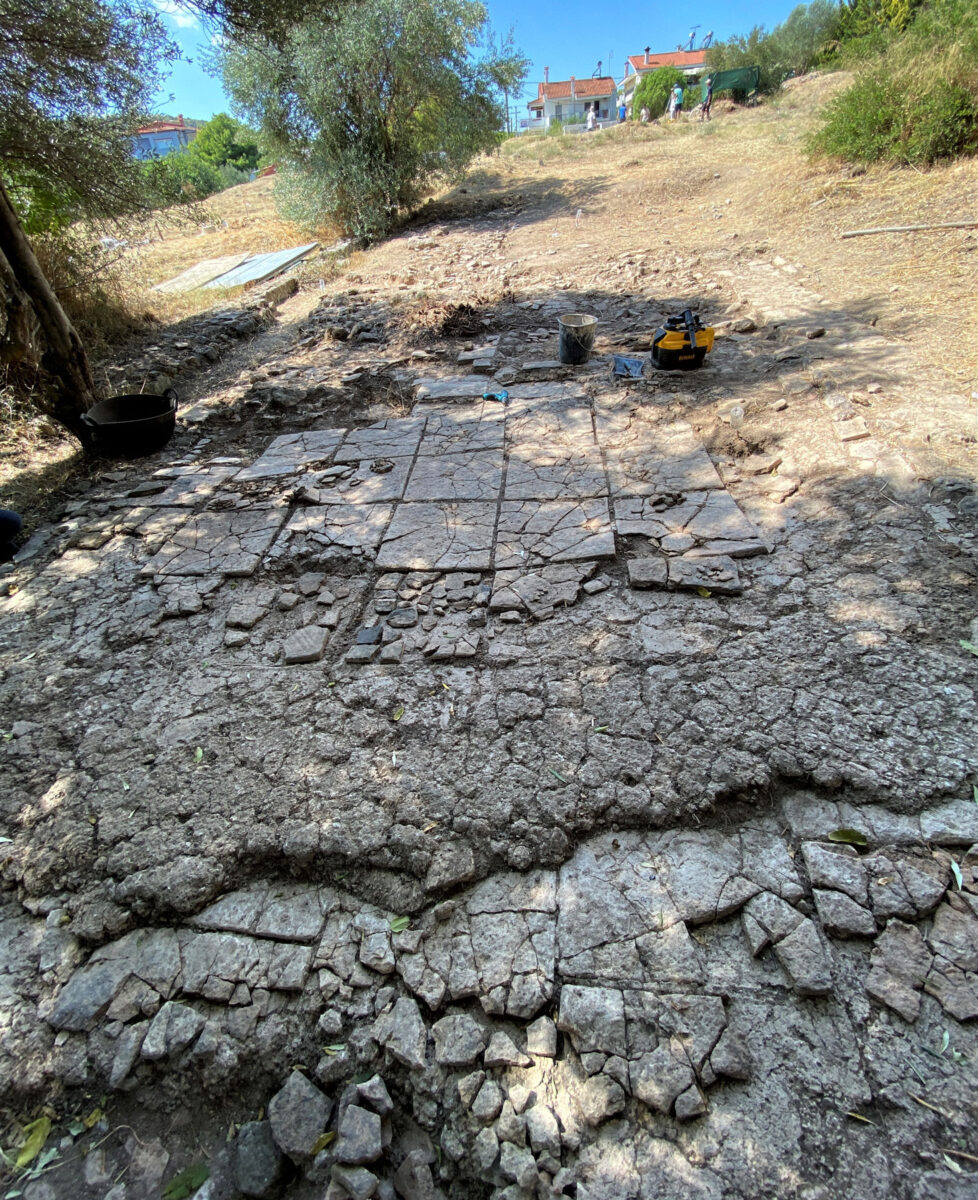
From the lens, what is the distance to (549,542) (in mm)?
3115

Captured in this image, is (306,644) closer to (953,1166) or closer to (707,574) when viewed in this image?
(707,574)

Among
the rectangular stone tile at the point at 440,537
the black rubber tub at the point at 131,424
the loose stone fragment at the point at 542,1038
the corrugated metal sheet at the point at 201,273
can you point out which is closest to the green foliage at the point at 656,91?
the corrugated metal sheet at the point at 201,273

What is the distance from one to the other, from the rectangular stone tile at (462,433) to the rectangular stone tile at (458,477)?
10 cm

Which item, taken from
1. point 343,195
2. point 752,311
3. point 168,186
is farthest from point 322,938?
point 343,195

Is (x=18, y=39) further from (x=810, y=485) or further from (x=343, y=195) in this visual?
(x=343, y=195)

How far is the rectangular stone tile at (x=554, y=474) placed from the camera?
11.5 ft

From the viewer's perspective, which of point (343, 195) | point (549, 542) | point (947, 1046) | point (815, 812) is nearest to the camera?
point (947, 1046)

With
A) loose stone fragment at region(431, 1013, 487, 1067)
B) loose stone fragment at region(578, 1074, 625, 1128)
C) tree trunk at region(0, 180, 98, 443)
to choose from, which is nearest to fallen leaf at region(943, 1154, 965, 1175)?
loose stone fragment at region(578, 1074, 625, 1128)

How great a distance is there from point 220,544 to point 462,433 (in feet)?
5.87

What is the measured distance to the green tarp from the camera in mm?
18344

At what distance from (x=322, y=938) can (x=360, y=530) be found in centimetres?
216

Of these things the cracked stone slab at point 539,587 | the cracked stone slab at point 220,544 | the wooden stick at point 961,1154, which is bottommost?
the wooden stick at point 961,1154

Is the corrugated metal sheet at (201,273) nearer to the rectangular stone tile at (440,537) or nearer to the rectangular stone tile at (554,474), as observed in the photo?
the rectangular stone tile at (554,474)

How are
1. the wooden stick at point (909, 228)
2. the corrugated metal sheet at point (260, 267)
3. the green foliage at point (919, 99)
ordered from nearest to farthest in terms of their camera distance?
the wooden stick at point (909, 228) < the green foliage at point (919, 99) < the corrugated metal sheet at point (260, 267)
